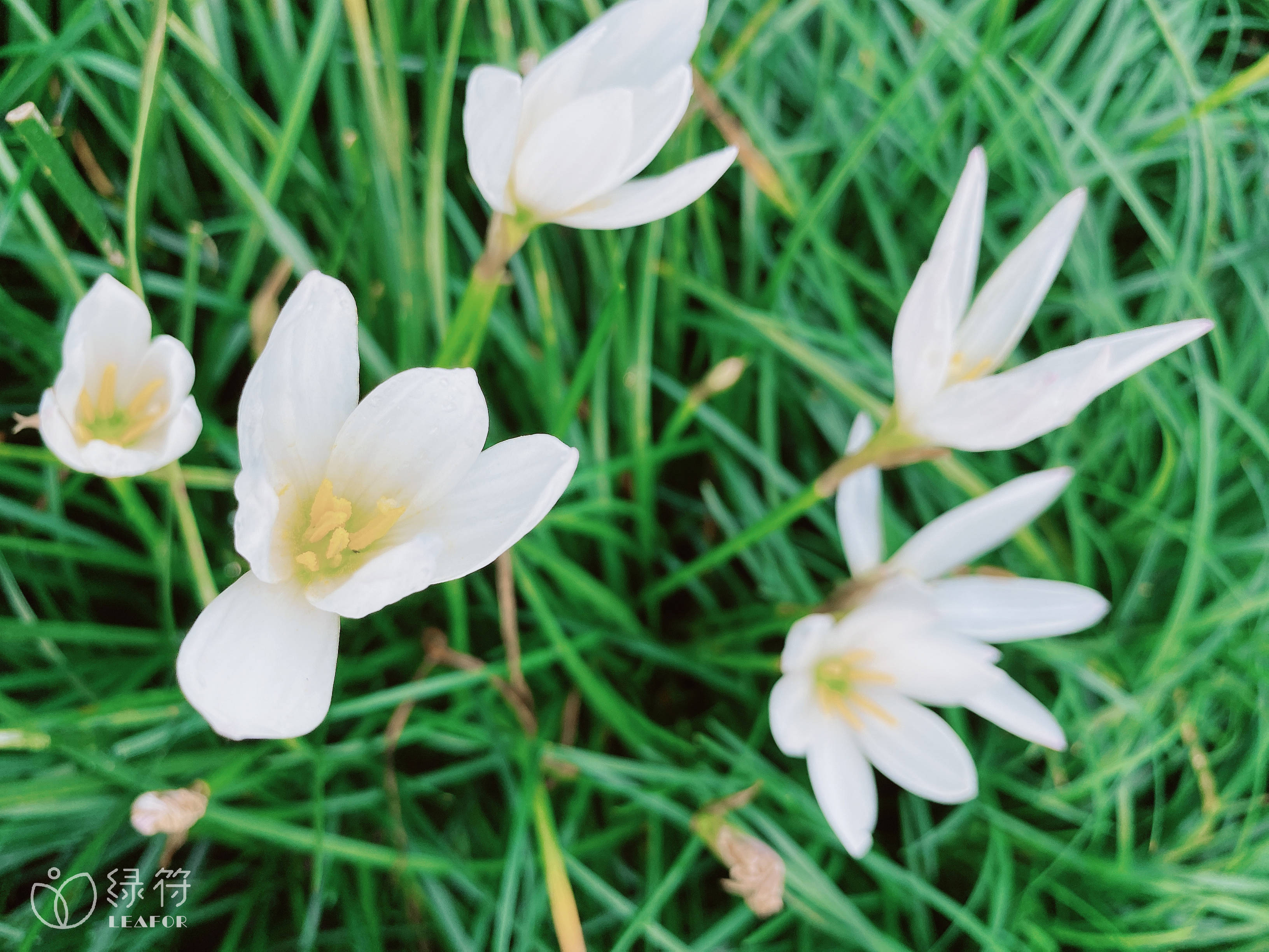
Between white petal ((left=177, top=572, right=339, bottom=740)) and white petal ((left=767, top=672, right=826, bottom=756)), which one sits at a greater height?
white petal ((left=177, top=572, right=339, bottom=740))

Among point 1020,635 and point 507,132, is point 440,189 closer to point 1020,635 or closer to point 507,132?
point 507,132

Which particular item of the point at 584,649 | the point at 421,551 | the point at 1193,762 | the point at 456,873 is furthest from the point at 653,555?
the point at 1193,762

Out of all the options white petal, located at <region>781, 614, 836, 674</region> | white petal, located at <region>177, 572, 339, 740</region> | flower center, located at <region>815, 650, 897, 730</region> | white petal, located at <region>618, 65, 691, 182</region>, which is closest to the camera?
white petal, located at <region>177, 572, 339, 740</region>

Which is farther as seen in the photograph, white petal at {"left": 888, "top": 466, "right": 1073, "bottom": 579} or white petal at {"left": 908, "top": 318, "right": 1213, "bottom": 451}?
white petal at {"left": 888, "top": 466, "right": 1073, "bottom": 579}

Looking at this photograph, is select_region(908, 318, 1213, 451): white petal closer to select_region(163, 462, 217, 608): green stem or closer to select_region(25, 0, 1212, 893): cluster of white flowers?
select_region(25, 0, 1212, 893): cluster of white flowers

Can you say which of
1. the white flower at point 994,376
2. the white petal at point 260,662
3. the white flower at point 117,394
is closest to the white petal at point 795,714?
the white flower at point 994,376

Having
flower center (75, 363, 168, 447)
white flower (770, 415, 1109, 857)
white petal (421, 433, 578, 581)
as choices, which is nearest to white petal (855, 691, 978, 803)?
white flower (770, 415, 1109, 857)
